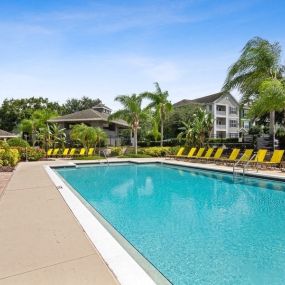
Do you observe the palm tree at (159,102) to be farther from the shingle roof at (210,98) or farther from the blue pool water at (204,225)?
the shingle roof at (210,98)

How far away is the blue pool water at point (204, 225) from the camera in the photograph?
462cm

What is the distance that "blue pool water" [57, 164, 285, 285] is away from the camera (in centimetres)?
462

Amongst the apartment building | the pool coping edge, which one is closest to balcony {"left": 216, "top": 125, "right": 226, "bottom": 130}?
the apartment building

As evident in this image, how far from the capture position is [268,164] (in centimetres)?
1625

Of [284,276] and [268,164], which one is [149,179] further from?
[284,276]

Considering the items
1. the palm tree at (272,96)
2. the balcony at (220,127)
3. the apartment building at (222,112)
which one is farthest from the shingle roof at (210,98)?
the palm tree at (272,96)

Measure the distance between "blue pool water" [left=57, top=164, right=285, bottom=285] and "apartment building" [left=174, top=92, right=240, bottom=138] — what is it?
1425 inches

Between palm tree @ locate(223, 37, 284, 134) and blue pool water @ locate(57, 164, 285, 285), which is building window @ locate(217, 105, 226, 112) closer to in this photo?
palm tree @ locate(223, 37, 284, 134)

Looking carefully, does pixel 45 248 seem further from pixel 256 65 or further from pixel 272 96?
pixel 256 65

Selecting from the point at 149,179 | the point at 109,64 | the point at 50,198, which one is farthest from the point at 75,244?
the point at 109,64

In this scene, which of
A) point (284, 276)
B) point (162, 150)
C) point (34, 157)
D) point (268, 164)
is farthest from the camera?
point (162, 150)

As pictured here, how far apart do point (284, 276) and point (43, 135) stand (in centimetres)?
3073

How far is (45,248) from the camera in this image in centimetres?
465

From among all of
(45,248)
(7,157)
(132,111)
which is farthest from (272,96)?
(7,157)
